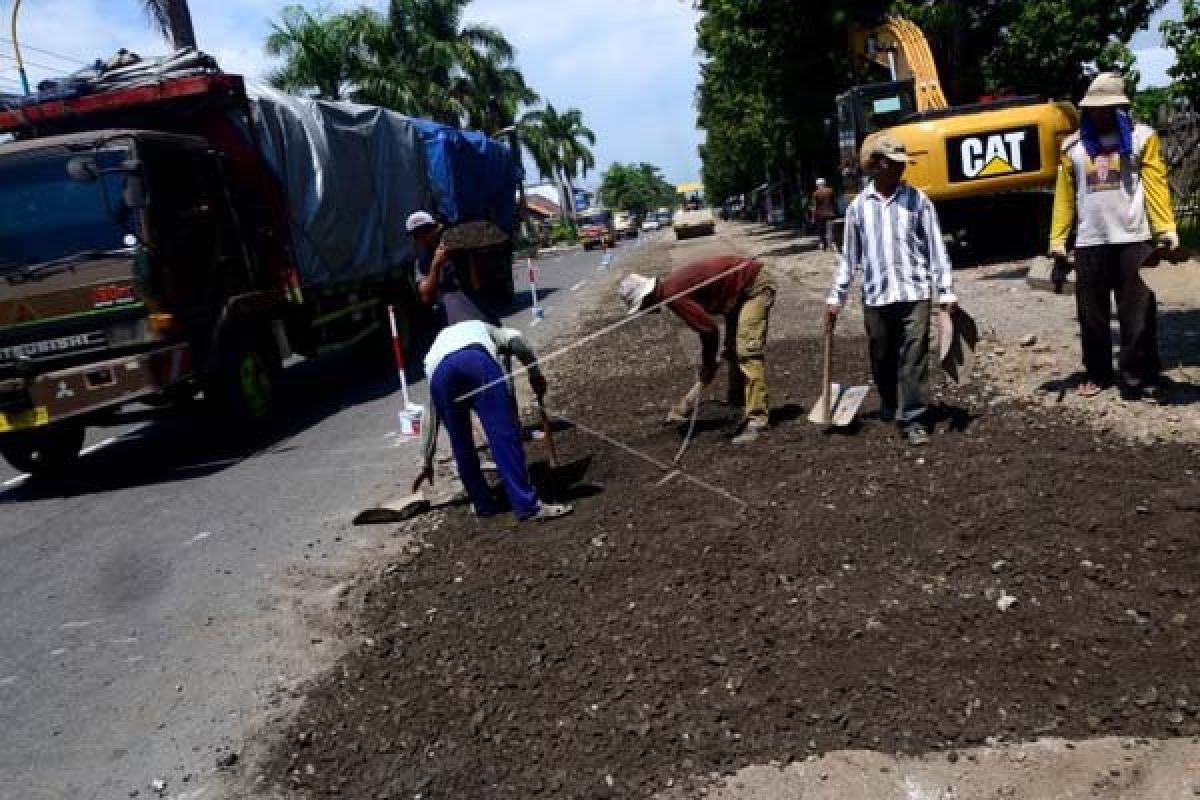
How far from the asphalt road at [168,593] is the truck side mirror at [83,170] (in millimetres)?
2468

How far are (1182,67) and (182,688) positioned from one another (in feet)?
22.3

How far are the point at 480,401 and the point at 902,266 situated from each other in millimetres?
2615

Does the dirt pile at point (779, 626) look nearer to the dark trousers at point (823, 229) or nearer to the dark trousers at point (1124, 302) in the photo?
the dark trousers at point (1124, 302)

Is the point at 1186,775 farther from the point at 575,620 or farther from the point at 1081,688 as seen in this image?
the point at 575,620

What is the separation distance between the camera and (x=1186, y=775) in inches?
103

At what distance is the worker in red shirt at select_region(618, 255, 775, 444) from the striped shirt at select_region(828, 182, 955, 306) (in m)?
0.96

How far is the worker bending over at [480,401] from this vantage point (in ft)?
17.0

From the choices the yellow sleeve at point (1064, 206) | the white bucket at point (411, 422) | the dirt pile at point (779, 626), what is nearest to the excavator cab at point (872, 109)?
the yellow sleeve at point (1064, 206)

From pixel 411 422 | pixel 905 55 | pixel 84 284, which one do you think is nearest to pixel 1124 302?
pixel 411 422

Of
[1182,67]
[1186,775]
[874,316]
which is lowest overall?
[1186,775]

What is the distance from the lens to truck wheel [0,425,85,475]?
844 cm

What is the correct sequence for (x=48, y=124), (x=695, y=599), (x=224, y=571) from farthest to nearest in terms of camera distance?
1. (x=48, y=124)
2. (x=224, y=571)
3. (x=695, y=599)

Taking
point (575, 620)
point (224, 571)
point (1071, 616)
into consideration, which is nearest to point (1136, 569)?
point (1071, 616)

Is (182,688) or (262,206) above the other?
(262,206)
